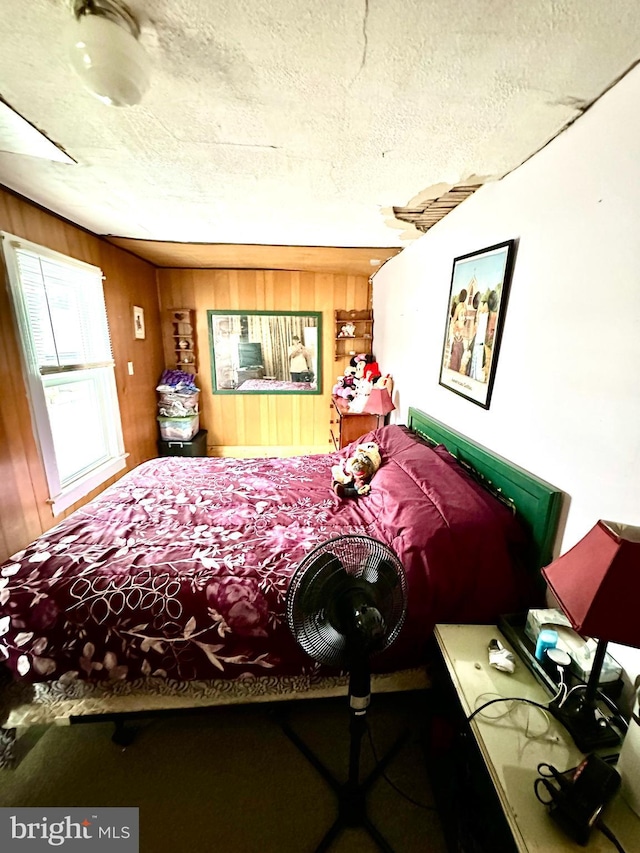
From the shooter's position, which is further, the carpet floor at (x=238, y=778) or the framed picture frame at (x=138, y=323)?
the framed picture frame at (x=138, y=323)

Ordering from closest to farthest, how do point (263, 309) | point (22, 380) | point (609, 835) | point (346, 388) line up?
point (609, 835) < point (22, 380) < point (346, 388) < point (263, 309)

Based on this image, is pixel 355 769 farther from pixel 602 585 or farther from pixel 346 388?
pixel 346 388

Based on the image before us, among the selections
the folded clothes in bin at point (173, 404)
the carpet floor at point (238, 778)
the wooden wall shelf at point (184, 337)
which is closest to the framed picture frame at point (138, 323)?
the wooden wall shelf at point (184, 337)

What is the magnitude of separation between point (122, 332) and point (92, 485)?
1.32m

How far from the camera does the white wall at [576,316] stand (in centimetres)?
94

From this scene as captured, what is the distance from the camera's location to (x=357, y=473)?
195 cm

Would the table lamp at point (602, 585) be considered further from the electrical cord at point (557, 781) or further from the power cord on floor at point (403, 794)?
the power cord on floor at point (403, 794)

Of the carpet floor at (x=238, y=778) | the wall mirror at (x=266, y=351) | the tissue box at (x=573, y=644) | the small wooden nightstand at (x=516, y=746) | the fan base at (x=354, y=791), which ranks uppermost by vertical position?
the wall mirror at (x=266, y=351)

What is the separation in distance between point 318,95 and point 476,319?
110 centimetres

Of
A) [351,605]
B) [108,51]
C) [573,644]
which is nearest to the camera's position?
[108,51]

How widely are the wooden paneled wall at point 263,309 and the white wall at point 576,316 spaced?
2.23m

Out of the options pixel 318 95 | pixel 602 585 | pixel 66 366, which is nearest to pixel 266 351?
pixel 66 366

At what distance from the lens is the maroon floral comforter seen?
3.82 ft

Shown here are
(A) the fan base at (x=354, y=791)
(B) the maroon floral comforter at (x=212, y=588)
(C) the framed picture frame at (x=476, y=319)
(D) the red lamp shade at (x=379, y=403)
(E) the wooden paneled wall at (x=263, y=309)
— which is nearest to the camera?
(A) the fan base at (x=354, y=791)
